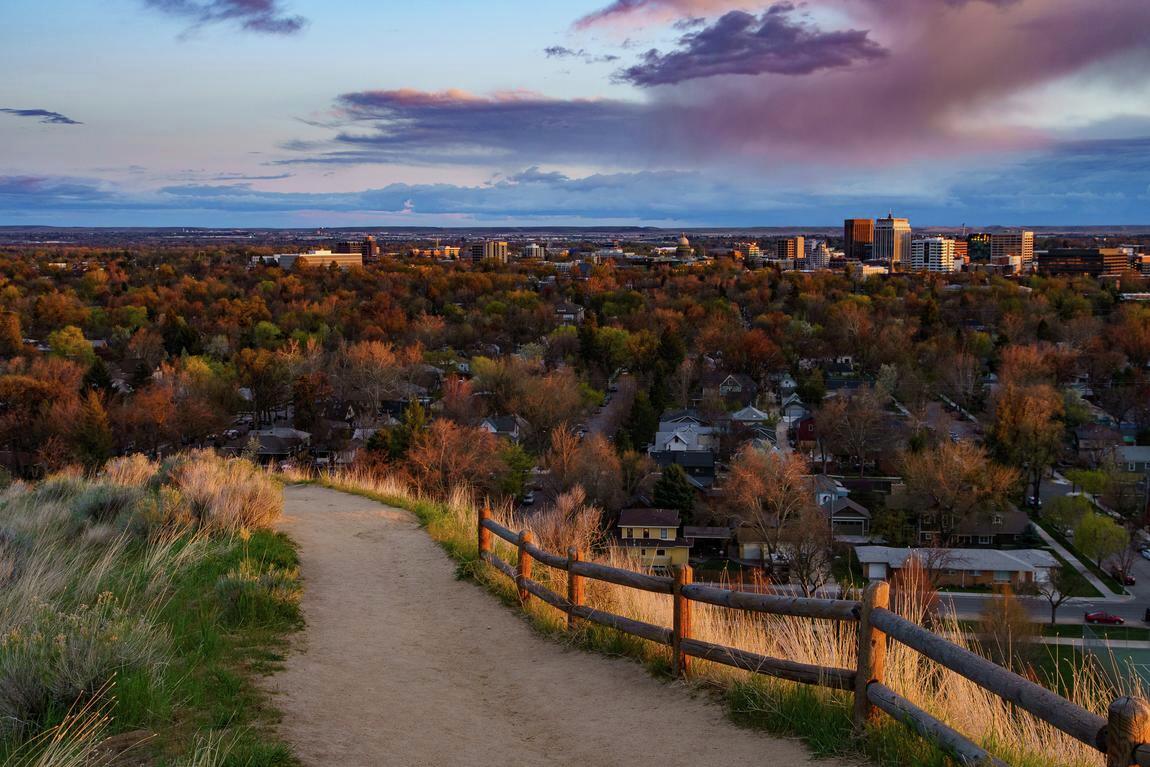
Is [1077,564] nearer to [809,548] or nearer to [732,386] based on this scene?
[809,548]

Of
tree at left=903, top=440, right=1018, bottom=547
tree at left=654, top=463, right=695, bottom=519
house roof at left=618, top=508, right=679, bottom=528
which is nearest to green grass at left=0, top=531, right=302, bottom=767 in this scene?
house roof at left=618, top=508, right=679, bottom=528

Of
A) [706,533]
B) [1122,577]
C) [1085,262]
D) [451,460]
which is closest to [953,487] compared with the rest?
[1122,577]

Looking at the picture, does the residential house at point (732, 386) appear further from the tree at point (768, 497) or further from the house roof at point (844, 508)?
the tree at point (768, 497)

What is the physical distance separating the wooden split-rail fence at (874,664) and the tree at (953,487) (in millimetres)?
31213

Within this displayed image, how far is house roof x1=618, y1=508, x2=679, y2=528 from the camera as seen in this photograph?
108 ft

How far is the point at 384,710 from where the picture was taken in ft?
21.0

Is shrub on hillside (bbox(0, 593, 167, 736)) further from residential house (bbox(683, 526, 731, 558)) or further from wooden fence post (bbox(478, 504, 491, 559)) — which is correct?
residential house (bbox(683, 526, 731, 558))

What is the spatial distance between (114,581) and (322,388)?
4647 centimetres

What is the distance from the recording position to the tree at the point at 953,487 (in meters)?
35.8

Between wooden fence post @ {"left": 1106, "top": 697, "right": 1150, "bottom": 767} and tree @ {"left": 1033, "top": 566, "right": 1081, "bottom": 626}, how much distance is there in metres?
26.8

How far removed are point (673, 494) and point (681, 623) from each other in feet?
97.6

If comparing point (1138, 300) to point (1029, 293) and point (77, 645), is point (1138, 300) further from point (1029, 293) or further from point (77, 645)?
point (77, 645)

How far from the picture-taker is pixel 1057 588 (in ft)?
94.4

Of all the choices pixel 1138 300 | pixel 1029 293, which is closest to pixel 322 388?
pixel 1029 293
